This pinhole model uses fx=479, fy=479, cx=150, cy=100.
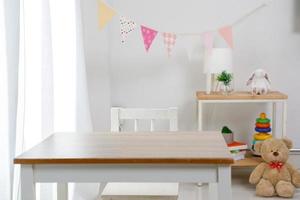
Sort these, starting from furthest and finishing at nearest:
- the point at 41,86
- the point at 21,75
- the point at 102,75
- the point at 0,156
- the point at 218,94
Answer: the point at 102,75 → the point at 218,94 → the point at 41,86 → the point at 21,75 → the point at 0,156

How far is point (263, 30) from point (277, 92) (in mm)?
451

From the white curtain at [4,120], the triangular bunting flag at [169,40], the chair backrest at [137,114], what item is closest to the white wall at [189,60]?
the triangular bunting flag at [169,40]

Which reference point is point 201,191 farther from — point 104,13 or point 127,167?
point 127,167

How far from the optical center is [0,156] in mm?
1662

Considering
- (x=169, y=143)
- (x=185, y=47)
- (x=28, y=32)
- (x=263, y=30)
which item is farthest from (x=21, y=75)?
(x=263, y=30)

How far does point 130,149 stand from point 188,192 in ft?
5.04

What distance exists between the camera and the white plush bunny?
3.09m

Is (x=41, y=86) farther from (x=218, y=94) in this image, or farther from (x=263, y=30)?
(x=263, y=30)

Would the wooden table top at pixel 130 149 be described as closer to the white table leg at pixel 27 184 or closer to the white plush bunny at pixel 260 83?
the white table leg at pixel 27 184

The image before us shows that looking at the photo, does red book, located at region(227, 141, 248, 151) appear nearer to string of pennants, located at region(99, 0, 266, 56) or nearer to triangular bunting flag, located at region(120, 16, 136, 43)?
string of pennants, located at region(99, 0, 266, 56)

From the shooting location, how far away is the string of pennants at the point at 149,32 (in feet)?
9.64

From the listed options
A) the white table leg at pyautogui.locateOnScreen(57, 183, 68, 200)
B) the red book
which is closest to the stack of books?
the red book

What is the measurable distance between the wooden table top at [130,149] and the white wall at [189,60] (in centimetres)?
143

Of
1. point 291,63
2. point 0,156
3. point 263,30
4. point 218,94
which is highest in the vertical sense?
point 263,30
